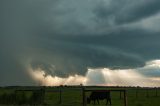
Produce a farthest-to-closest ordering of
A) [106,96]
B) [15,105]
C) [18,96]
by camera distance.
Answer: [106,96]
[18,96]
[15,105]

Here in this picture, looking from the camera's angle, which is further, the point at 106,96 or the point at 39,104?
the point at 106,96

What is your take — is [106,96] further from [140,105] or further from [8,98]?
[8,98]

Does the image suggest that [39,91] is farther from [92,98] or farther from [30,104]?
[92,98]

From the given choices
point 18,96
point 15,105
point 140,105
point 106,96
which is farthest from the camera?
point 106,96

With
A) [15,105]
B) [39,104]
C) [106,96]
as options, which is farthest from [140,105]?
[15,105]

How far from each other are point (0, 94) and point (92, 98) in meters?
13.6

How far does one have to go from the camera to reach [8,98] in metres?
35.6

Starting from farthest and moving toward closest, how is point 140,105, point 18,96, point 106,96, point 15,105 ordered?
point 106,96 < point 140,105 < point 18,96 < point 15,105

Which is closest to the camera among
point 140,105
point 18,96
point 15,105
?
point 15,105

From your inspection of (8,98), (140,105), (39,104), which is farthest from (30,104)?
(140,105)

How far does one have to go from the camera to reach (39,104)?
34094 millimetres

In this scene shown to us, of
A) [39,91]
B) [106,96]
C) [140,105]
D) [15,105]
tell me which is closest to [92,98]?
[106,96]

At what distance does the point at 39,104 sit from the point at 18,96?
2.69 m

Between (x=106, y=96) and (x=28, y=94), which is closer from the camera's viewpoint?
(x=28, y=94)
